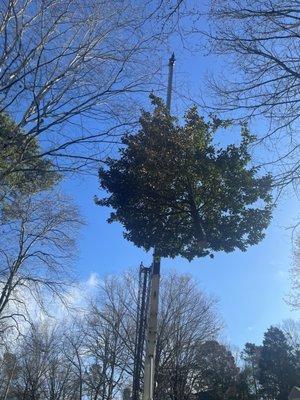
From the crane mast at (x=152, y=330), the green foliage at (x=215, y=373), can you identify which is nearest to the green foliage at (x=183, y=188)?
the crane mast at (x=152, y=330)

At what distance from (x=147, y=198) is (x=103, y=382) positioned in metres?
24.5

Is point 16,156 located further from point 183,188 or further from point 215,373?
point 215,373

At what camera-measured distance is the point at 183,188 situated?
28.8ft

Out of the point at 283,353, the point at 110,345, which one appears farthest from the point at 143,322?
the point at 283,353

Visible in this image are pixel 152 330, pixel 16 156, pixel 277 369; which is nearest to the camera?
pixel 152 330

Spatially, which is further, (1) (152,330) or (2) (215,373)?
(2) (215,373)

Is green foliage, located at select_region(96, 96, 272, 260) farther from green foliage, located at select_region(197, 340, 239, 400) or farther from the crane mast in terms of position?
green foliage, located at select_region(197, 340, 239, 400)

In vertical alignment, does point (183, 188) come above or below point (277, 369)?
below

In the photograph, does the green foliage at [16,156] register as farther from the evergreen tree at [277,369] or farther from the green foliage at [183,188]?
the evergreen tree at [277,369]

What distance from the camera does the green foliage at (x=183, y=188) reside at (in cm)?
873

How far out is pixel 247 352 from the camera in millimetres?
45250

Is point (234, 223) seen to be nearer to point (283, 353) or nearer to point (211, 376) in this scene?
point (211, 376)

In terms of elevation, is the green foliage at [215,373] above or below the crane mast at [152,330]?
above

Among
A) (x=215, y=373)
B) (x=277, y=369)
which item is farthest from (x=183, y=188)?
(x=277, y=369)
